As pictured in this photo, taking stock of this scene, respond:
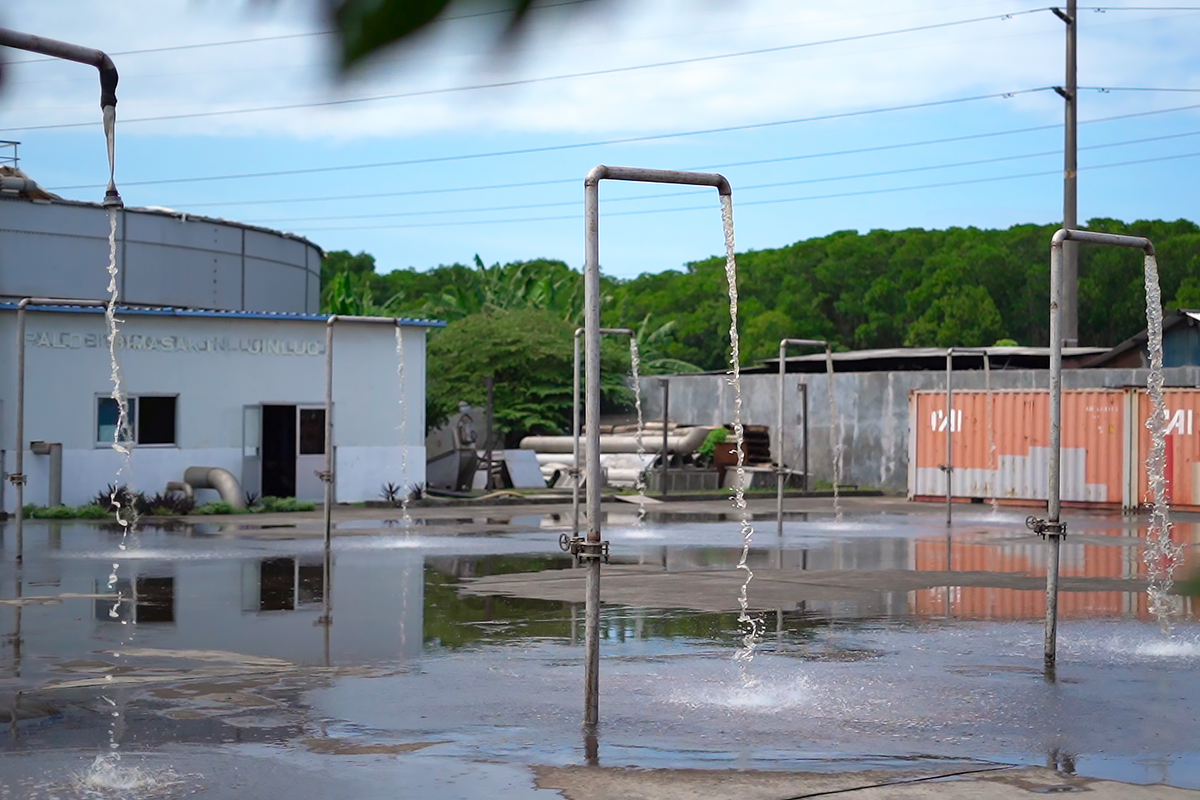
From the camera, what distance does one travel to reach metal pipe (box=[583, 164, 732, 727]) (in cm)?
721

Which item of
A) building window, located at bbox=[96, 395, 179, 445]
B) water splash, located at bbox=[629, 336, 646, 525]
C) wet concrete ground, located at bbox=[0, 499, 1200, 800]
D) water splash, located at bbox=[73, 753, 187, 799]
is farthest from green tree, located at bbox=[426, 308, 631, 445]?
water splash, located at bbox=[73, 753, 187, 799]

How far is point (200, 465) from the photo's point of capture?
86.4 feet

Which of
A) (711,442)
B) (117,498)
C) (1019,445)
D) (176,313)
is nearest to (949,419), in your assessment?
(1019,445)

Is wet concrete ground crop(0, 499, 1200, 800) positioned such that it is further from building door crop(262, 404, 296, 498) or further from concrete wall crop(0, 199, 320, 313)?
concrete wall crop(0, 199, 320, 313)

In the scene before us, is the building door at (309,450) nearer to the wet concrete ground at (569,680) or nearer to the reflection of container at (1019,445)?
the wet concrete ground at (569,680)

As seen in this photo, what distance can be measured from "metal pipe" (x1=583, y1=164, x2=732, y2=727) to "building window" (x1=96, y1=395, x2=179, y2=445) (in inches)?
766

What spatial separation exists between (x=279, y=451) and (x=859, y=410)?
47.4 ft

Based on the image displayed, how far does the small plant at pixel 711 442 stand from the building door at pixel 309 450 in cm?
1129

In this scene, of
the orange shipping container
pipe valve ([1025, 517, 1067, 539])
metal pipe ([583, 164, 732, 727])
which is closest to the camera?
metal pipe ([583, 164, 732, 727])

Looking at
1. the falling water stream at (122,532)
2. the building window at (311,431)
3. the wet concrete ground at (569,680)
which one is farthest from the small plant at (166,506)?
the wet concrete ground at (569,680)

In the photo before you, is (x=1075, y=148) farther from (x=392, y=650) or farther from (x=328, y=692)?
(x=392, y=650)

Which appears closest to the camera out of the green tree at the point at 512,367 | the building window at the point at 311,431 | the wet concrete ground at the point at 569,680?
the wet concrete ground at the point at 569,680

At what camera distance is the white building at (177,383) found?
24.8m

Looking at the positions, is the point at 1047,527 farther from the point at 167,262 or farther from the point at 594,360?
the point at 167,262
